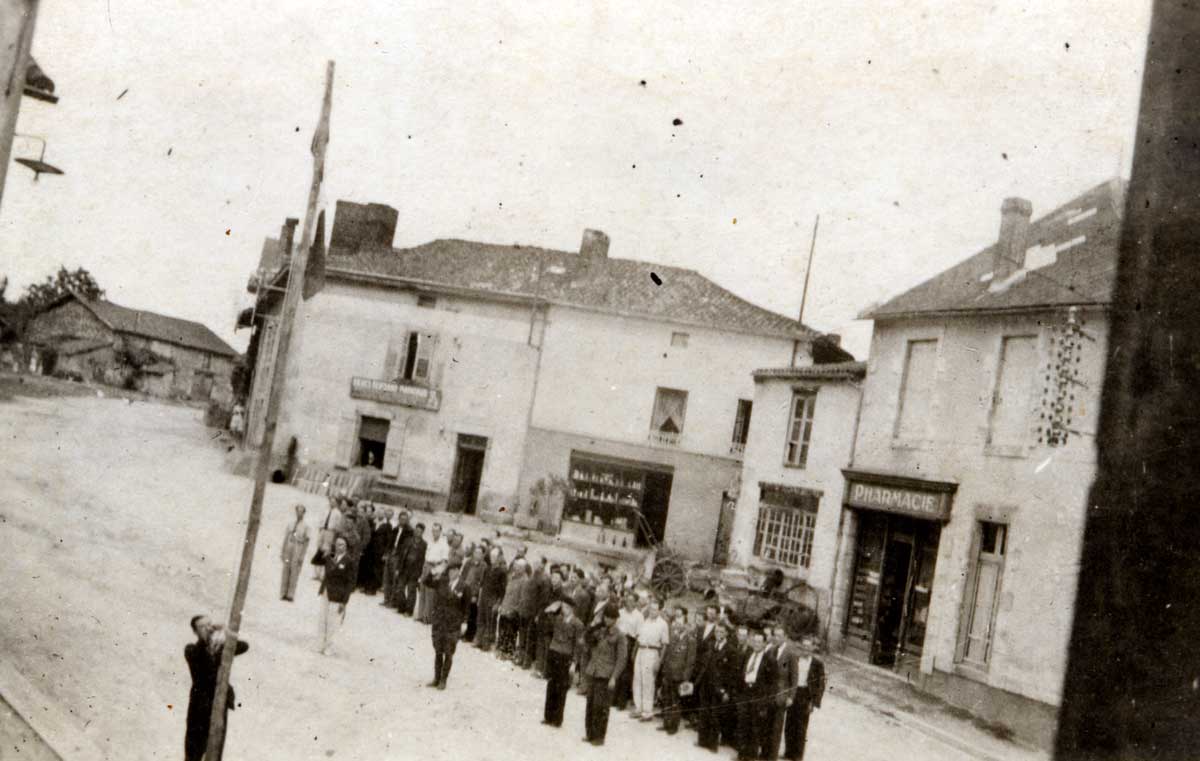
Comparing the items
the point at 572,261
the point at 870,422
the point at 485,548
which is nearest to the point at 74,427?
the point at 485,548

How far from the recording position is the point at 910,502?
12.1ft

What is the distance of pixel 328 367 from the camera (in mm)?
4262

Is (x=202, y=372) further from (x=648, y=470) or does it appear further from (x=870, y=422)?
(x=870, y=422)

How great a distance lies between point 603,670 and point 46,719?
8.77ft

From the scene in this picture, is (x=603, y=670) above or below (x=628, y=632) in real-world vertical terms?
below

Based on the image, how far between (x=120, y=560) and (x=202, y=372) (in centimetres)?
103

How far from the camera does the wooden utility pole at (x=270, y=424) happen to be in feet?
12.4

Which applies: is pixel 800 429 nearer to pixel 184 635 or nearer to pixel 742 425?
pixel 742 425

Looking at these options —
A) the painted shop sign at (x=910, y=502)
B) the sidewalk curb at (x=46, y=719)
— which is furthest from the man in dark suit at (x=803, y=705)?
the sidewalk curb at (x=46, y=719)

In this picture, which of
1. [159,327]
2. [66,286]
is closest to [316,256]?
[159,327]

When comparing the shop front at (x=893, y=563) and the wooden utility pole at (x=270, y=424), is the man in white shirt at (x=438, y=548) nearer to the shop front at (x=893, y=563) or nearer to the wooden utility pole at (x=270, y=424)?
the wooden utility pole at (x=270, y=424)

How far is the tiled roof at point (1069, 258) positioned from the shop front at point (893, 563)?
91 centimetres

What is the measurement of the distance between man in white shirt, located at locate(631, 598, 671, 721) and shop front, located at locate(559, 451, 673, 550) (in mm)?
794

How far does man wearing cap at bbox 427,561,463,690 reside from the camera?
168 inches
